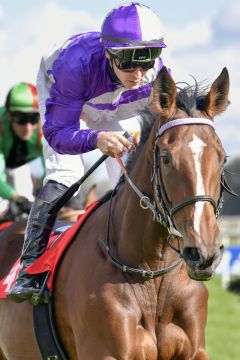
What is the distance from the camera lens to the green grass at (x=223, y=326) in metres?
10.9

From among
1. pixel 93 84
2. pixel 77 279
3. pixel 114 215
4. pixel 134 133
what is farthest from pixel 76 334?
pixel 93 84

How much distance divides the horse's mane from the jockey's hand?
139mm

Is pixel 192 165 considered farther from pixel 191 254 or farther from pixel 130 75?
pixel 130 75

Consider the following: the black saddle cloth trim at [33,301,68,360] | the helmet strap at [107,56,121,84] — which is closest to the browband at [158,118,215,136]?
the helmet strap at [107,56,121,84]

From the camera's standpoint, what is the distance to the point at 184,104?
480 centimetres

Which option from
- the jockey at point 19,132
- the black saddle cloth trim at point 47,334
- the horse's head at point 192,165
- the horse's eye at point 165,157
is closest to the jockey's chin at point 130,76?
the horse's head at point 192,165

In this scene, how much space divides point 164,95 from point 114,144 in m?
0.43

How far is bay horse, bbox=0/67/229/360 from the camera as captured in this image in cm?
440

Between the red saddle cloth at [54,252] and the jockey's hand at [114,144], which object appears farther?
the red saddle cloth at [54,252]

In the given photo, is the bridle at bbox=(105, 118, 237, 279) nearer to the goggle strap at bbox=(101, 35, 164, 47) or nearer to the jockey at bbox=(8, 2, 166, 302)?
the jockey at bbox=(8, 2, 166, 302)

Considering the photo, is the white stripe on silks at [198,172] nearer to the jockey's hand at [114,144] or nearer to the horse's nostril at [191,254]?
the horse's nostril at [191,254]

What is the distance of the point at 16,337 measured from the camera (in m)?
6.01

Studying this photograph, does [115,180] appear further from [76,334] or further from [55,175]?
[76,334]

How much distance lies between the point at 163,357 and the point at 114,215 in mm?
928
